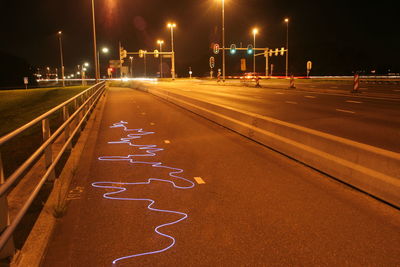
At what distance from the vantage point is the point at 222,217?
5.30 metres

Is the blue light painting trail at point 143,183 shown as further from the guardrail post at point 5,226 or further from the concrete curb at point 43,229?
the guardrail post at point 5,226

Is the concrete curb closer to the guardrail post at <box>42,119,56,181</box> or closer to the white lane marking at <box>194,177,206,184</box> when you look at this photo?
the guardrail post at <box>42,119,56,181</box>

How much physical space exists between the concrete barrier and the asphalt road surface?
0.18 metres

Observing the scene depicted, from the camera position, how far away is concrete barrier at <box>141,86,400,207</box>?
5.84 meters

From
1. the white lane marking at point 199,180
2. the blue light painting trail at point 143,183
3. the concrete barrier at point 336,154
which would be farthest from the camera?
the white lane marking at point 199,180

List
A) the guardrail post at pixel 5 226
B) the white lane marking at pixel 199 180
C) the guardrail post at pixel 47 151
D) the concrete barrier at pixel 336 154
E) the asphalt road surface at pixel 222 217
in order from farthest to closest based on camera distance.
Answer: the white lane marking at pixel 199 180, the guardrail post at pixel 47 151, the concrete barrier at pixel 336 154, the asphalt road surface at pixel 222 217, the guardrail post at pixel 5 226

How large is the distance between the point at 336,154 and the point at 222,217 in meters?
2.88

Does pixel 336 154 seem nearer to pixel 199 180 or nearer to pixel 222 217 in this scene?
pixel 199 180

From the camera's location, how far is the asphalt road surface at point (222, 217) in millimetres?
4195

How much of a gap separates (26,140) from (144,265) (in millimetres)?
13680

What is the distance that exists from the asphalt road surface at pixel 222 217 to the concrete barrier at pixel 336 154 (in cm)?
18

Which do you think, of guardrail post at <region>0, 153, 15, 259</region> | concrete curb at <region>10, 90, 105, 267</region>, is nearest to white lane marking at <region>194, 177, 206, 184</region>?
concrete curb at <region>10, 90, 105, 267</region>

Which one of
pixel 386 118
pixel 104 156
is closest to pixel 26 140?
pixel 104 156

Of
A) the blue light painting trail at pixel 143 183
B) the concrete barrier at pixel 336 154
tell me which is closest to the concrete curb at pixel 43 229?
the blue light painting trail at pixel 143 183
